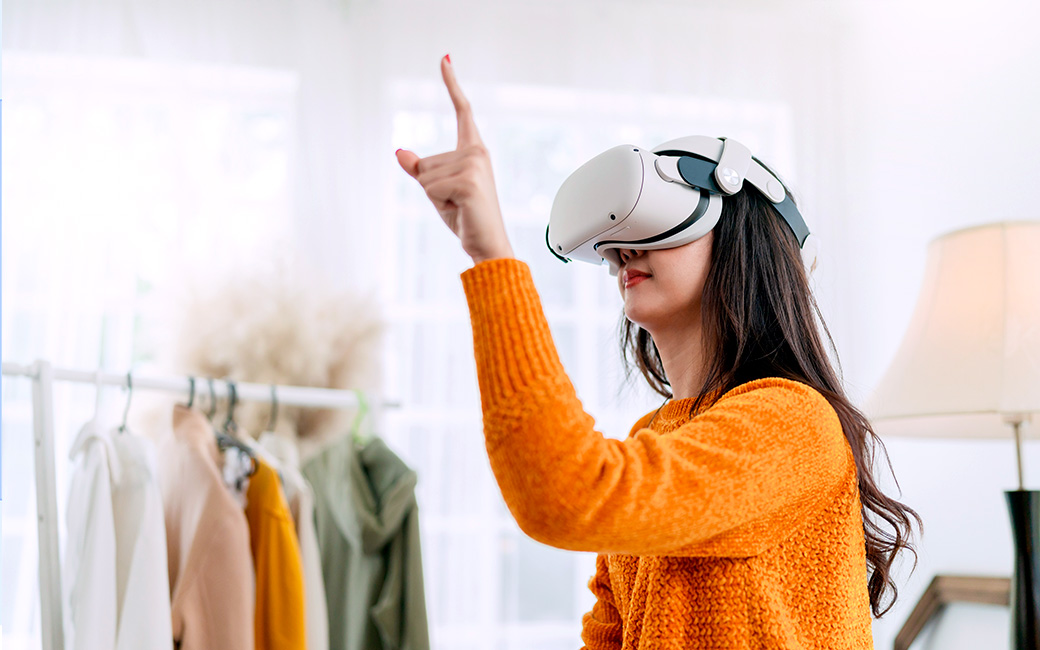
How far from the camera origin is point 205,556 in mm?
1222

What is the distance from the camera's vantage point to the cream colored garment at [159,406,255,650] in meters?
1.20

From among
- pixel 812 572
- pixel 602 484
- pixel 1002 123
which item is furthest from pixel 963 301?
pixel 602 484

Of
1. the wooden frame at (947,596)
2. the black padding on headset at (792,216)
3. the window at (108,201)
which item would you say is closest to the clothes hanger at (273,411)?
the window at (108,201)

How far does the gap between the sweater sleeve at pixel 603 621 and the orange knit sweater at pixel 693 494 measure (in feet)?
0.49

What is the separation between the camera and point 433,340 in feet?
7.55

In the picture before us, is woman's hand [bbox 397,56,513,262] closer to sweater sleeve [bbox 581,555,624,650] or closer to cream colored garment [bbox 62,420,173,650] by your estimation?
sweater sleeve [bbox 581,555,624,650]

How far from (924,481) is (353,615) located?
4.73 feet

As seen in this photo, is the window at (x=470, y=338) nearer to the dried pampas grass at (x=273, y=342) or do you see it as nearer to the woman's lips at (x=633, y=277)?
the dried pampas grass at (x=273, y=342)

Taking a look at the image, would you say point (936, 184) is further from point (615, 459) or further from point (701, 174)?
point (615, 459)

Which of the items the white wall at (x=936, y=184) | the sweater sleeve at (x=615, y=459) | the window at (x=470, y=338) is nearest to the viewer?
the sweater sleeve at (x=615, y=459)

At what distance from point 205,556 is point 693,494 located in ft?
2.90

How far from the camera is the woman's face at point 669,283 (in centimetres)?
80

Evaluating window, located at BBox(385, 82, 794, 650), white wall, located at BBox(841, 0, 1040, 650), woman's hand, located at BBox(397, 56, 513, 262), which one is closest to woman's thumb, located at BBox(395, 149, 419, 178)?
woman's hand, located at BBox(397, 56, 513, 262)

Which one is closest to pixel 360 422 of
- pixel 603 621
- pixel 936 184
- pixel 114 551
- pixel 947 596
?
pixel 114 551
